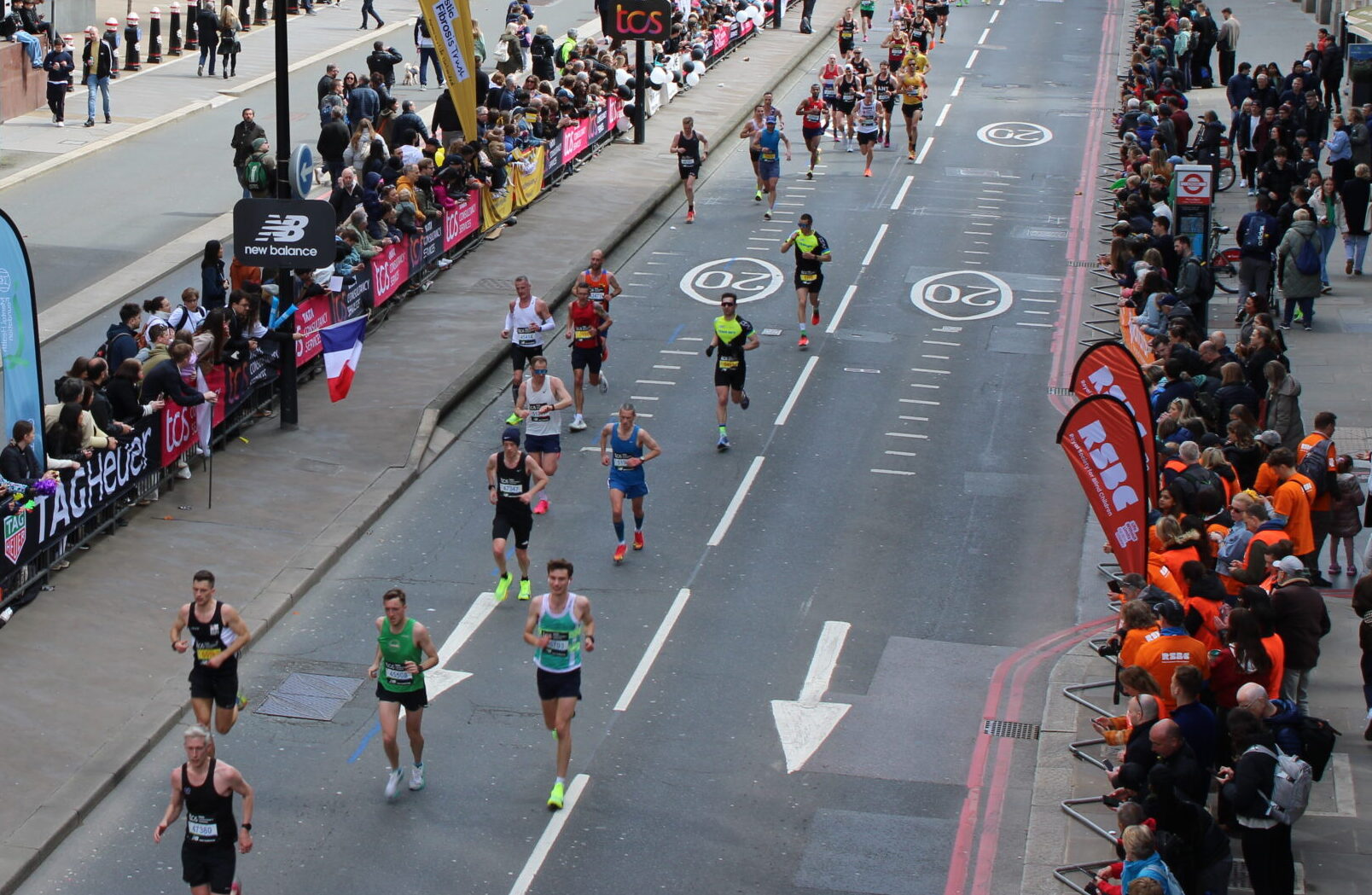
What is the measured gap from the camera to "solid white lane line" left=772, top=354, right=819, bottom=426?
928 inches

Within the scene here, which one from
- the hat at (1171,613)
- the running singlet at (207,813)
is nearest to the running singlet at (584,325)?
the hat at (1171,613)

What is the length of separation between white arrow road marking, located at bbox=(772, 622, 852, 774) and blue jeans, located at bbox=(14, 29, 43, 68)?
1087 inches

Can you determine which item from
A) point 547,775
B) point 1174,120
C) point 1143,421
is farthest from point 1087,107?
point 547,775

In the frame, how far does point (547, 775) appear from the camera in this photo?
14.8m

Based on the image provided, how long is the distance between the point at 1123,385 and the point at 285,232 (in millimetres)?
10068

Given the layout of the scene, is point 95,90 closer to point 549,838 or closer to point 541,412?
point 541,412

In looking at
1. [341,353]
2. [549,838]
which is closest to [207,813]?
[549,838]

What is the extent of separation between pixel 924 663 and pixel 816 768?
2.33 meters

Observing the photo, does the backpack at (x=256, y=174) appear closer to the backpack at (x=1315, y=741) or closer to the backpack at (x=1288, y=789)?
the backpack at (x=1315, y=741)

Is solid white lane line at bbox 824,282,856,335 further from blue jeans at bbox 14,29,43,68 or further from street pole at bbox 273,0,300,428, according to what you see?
blue jeans at bbox 14,29,43,68

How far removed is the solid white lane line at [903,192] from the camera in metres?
35.0

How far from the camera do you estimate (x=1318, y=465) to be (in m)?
17.3

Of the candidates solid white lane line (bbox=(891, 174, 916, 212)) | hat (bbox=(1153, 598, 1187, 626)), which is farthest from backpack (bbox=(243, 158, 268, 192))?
hat (bbox=(1153, 598, 1187, 626))

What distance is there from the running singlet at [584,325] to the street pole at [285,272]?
333cm
